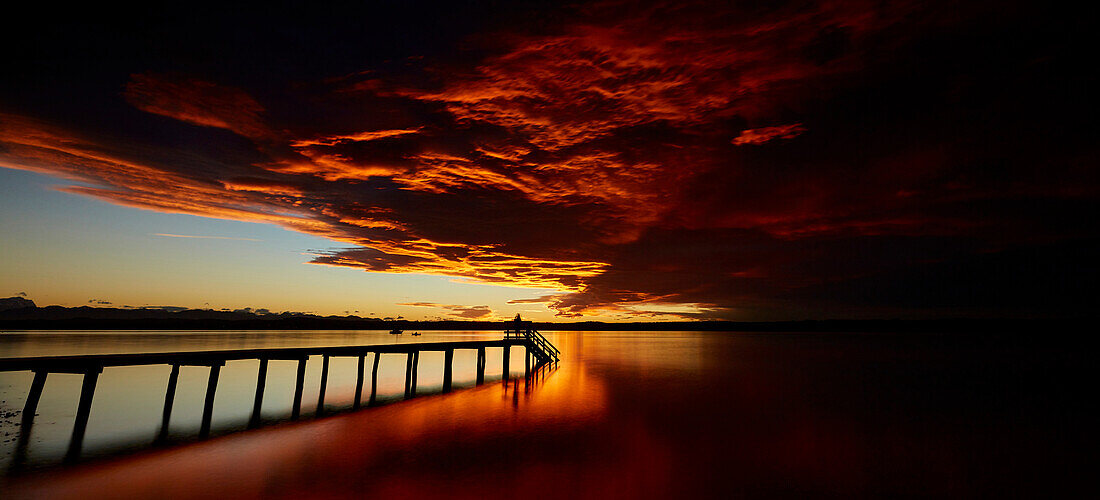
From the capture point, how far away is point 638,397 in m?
31.0

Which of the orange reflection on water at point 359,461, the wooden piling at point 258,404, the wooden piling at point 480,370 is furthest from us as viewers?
the wooden piling at point 480,370

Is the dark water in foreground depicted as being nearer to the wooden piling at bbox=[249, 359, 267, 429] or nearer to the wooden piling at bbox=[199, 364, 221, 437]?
the wooden piling at bbox=[199, 364, 221, 437]

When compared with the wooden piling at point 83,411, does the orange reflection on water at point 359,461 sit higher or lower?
A: lower

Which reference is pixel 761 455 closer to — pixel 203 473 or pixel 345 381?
pixel 203 473

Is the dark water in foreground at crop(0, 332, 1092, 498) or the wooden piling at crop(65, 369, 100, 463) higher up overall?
the wooden piling at crop(65, 369, 100, 463)

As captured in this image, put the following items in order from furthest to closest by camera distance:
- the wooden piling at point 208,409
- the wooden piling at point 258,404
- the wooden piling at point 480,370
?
the wooden piling at point 480,370, the wooden piling at point 258,404, the wooden piling at point 208,409

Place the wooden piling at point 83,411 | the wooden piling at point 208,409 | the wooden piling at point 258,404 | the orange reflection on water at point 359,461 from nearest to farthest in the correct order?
the orange reflection on water at point 359,461 → the wooden piling at point 83,411 → the wooden piling at point 208,409 → the wooden piling at point 258,404

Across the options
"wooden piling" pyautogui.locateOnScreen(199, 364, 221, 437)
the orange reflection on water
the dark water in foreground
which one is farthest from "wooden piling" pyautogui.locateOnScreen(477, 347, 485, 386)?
"wooden piling" pyautogui.locateOnScreen(199, 364, 221, 437)

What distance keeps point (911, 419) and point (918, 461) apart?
10079 mm

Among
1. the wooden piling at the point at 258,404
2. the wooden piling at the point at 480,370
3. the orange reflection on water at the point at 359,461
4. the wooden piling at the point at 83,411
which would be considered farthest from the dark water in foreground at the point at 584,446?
the wooden piling at the point at 480,370

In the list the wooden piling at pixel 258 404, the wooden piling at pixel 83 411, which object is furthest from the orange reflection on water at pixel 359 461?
the wooden piling at pixel 83 411

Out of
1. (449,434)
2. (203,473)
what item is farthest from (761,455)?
(203,473)

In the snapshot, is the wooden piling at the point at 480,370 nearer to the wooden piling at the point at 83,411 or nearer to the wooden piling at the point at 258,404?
the wooden piling at the point at 258,404

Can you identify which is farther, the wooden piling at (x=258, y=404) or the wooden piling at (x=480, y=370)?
the wooden piling at (x=480, y=370)
